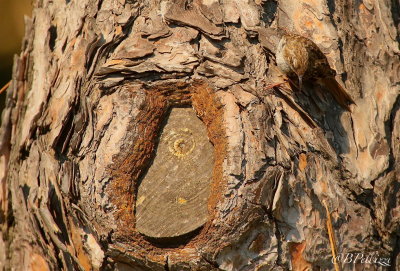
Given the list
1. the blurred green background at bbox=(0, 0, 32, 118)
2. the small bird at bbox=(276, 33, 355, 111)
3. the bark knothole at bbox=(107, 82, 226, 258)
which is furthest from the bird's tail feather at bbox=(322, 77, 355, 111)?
the blurred green background at bbox=(0, 0, 32, 118)

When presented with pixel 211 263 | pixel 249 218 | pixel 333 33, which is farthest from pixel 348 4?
pixel 211 263

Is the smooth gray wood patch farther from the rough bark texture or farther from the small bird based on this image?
the small bird

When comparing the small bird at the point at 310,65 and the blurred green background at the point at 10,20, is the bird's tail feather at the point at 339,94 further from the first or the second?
the blurred green background at the point at 10,20

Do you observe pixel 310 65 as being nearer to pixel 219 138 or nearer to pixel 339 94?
pixel 339 94

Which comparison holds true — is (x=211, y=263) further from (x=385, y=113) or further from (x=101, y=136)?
(x=385, y=113)

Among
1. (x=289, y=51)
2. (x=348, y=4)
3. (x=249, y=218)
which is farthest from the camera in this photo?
(x=348, y=4)

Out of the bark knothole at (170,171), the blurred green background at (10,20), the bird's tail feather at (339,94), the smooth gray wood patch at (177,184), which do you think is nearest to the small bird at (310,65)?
the bird's tail feather at (339,94)
